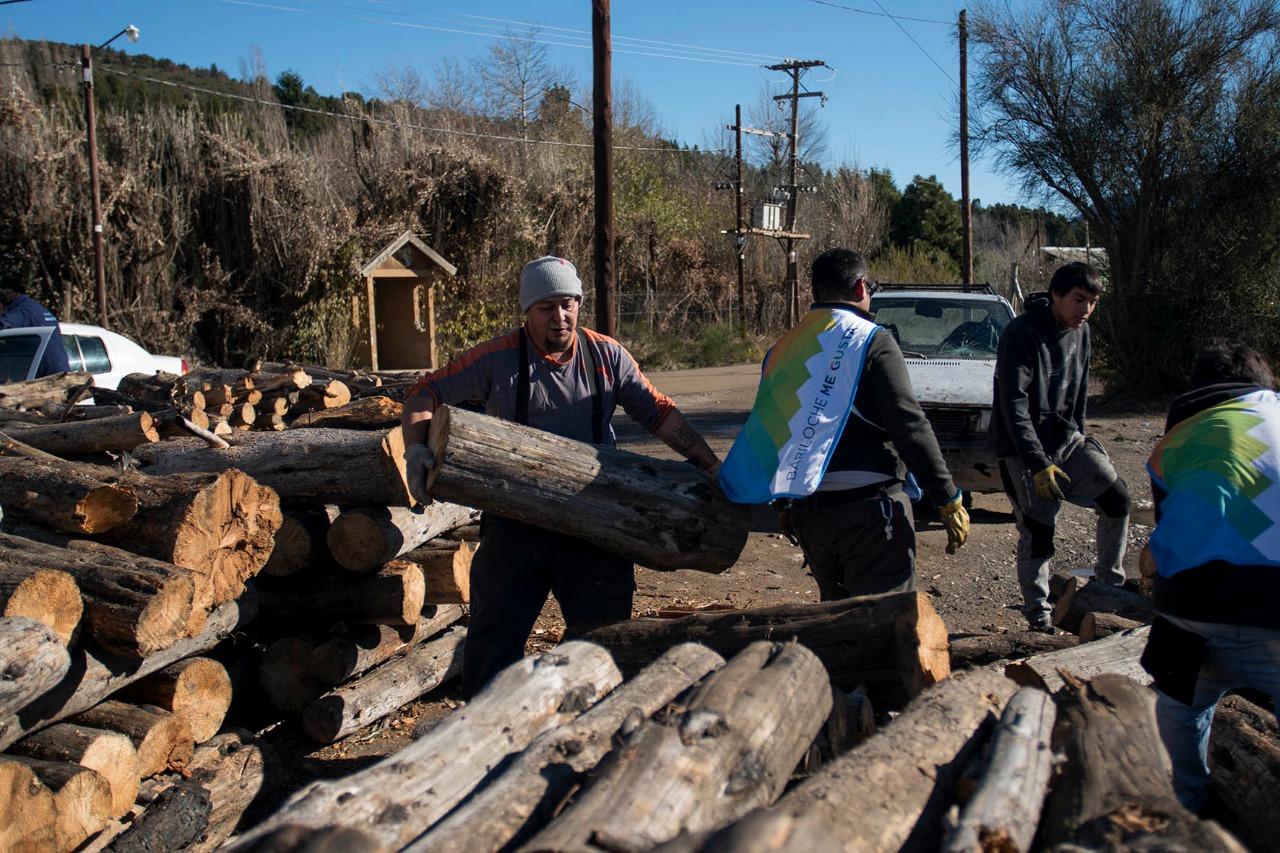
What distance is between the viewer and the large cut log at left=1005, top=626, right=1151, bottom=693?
3.78 m

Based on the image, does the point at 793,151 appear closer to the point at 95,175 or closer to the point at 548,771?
the point at 95,175

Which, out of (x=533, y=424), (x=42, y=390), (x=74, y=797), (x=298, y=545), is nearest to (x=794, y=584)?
(x=298, y=545)

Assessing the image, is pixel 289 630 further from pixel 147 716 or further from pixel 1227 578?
pixel 1227 578

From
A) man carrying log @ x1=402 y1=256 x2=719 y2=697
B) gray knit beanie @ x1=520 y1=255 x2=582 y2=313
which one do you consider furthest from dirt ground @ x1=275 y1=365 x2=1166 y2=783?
gray knit beanie @ x1=520 y1=255 x2=582 y2=313

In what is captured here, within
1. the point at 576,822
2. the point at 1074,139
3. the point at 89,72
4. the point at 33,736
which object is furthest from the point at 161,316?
the point at 576,822

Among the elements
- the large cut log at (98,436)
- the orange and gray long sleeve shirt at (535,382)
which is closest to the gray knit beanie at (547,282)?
the orange and gray long sleeve shirt at (535,382)

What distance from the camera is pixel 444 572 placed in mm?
5676

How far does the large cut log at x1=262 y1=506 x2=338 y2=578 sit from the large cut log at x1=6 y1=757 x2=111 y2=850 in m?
1.45

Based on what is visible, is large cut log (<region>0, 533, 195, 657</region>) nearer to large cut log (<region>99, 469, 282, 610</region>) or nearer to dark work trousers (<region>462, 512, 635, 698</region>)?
large cut log (<region>99, 469, 282, 610</region>)

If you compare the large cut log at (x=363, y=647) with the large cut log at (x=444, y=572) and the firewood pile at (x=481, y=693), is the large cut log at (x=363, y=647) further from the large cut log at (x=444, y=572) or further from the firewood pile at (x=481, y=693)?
the large cut log at (x=444, y=572)

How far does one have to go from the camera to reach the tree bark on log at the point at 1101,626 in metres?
4.71

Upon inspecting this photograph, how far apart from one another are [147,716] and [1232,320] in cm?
1699

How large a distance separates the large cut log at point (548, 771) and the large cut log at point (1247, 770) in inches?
69.4

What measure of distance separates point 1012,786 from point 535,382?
2.39 metres
